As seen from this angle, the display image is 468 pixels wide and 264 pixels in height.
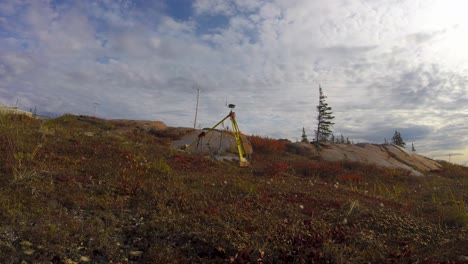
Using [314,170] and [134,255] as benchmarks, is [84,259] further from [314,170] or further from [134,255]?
[314,170]

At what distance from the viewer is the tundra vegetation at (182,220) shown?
4691mm

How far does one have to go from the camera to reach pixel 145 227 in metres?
5.45

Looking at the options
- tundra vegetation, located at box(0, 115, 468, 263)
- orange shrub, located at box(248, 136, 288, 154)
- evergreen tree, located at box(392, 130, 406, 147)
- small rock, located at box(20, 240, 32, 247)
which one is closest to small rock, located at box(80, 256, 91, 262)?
tundra vegetation, located at box(0, 115, 468, 263)

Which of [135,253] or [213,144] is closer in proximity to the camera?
[135,253]

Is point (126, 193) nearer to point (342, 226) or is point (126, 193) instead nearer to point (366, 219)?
point (342, 226)

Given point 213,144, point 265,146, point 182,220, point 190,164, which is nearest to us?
point 182,220

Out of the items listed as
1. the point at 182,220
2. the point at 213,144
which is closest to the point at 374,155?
the point at 213,144

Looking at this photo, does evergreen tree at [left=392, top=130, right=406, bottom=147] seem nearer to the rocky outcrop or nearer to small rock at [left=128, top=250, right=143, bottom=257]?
the rocky outcrop

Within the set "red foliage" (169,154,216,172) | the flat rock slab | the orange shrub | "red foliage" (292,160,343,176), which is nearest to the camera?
"red foliage" (169,154,216,172)

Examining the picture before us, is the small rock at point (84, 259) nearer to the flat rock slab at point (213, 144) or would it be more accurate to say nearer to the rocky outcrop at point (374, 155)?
the flat rock slab at point (213, 144)

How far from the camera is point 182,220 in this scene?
5848mm

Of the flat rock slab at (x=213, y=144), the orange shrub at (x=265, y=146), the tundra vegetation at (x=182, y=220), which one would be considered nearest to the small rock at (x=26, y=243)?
the tundra vegetation at (x=182, y=220)

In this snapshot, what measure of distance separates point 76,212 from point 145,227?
1349mm

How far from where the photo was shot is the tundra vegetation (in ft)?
15.4
